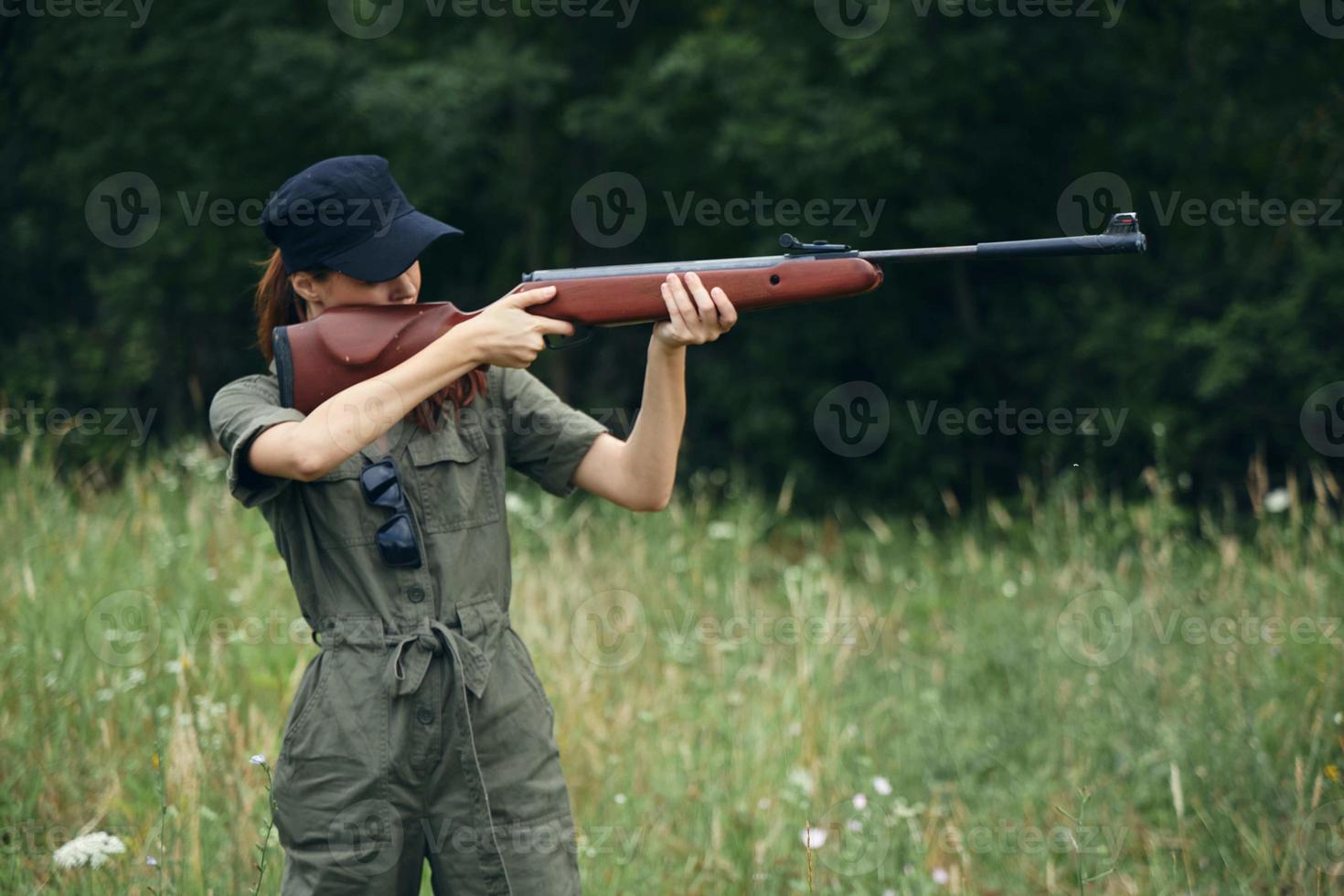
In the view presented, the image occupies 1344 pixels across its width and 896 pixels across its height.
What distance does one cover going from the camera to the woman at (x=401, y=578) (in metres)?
2.24

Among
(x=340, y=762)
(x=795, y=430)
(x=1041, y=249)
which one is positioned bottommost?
(x=340, y=762)

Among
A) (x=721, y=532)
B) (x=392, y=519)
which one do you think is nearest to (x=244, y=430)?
(x=392, y=519)

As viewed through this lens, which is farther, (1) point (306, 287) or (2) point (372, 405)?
(1) point (306, 287)

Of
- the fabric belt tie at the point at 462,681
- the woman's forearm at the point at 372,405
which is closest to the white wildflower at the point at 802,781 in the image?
the fabric belt tie at the point at 462,681

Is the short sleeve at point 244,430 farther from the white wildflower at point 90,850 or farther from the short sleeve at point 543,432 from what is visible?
the white wildflower at point 90,850

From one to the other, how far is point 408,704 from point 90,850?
46.0 inches

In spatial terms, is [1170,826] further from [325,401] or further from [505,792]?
[325,401]

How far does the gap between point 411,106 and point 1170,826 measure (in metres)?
8.40

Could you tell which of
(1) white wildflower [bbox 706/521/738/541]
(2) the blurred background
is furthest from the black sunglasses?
(1) white wildflower [bbox 706/521/738/541]

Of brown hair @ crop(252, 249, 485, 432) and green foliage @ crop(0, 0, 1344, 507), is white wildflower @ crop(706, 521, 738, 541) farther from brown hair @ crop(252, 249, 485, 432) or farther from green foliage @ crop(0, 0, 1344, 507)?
brown hair @ crop(252, 249, 485, 432)

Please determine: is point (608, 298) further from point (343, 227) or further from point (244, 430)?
point (244, 430)

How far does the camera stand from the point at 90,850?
287 cm

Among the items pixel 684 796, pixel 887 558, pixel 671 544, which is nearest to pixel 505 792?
pixel 684 796

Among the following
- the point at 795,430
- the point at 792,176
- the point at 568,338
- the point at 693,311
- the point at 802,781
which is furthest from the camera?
the point at 795,430
